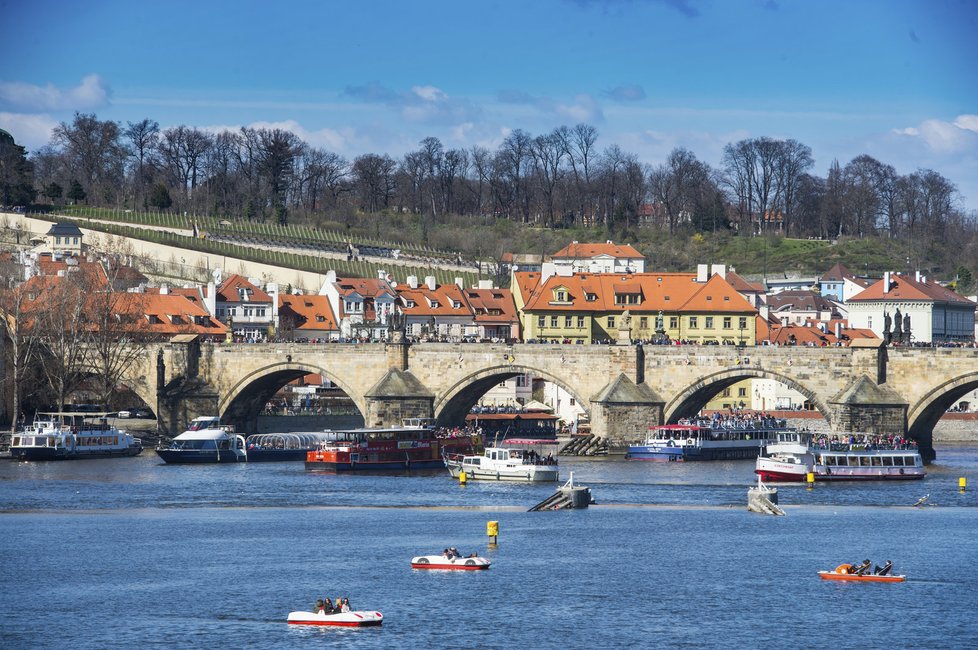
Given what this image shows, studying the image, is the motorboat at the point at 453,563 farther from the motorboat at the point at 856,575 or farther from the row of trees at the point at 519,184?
the row of trees at the point at 519,184

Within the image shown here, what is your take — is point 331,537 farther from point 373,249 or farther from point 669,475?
point 373,249

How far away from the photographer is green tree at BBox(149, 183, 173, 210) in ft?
502

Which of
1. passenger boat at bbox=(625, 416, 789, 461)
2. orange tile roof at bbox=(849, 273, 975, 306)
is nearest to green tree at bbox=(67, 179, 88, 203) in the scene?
orange tile roof at bbox=(849, 273, 975, 306)

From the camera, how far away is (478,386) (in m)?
90.9

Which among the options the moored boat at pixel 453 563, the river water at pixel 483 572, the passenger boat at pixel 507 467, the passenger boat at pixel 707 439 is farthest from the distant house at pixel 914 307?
the moored boat at pixel 453 563

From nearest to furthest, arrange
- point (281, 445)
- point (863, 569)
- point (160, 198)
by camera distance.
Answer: point (863, 569)
point (281, 445)
point (160, 198)

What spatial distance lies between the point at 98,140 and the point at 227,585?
4837 inches

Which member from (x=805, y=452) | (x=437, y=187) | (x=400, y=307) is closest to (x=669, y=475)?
(x=805, y=452)

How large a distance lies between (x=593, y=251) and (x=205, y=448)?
6224 centimetres

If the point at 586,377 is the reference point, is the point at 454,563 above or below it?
below

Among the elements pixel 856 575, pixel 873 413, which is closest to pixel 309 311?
pixel 873 413

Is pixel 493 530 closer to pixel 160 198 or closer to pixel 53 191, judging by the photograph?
pixel 160 198

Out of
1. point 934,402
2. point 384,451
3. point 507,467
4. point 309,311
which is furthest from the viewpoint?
point 309,311

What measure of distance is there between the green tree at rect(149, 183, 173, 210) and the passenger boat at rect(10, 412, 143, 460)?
64.1m
